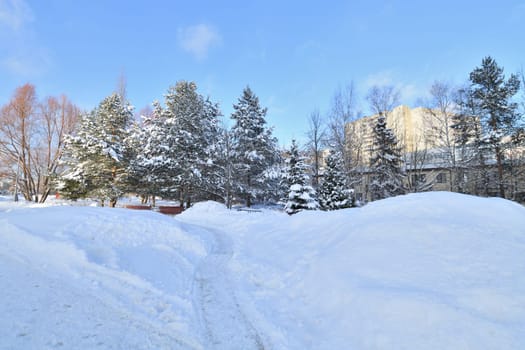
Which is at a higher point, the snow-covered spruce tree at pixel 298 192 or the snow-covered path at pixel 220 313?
the snow-covered spruce tree at pixel 298 192

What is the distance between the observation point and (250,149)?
22.9 m

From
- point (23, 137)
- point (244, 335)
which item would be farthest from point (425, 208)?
point (23, 137)

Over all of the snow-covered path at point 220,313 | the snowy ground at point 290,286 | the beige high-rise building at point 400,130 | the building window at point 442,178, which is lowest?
the snow-covered path at point 220,313

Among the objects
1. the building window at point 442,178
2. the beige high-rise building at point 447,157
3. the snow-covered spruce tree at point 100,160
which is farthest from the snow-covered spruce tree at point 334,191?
the building window at point 442,178

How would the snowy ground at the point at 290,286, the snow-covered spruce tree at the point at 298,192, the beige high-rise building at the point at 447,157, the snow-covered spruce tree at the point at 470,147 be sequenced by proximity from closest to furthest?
the snowy ground at the point at 290,286 → the snow-covered spruce tree at the point at 298,192 → the beige high-rise building at the point at 447,157 → the snow-covered spruce tree at the point at 470,147

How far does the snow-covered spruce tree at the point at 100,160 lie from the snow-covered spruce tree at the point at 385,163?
76.7ft

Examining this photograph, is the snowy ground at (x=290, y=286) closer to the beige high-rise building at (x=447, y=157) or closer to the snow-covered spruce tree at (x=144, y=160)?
the snow-covered spruce tree at (x=144, y=160)

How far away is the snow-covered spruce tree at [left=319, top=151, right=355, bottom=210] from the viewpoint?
15977 millimetres

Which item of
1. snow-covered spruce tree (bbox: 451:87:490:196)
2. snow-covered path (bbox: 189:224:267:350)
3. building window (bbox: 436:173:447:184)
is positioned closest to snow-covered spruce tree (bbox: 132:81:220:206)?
snow-covered path (bbox: 189:224:267:350)

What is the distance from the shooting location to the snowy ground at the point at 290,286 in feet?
8.34

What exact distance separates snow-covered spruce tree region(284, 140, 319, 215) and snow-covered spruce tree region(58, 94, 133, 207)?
14.7 metres

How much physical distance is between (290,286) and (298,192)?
11.2 metres

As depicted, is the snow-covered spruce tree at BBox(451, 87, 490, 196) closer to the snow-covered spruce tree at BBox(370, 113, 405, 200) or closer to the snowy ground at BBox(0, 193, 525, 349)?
the snow-covered spruce tree at BBox(370, 113, 405, 200)

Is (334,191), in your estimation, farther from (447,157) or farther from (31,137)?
(31,137)
